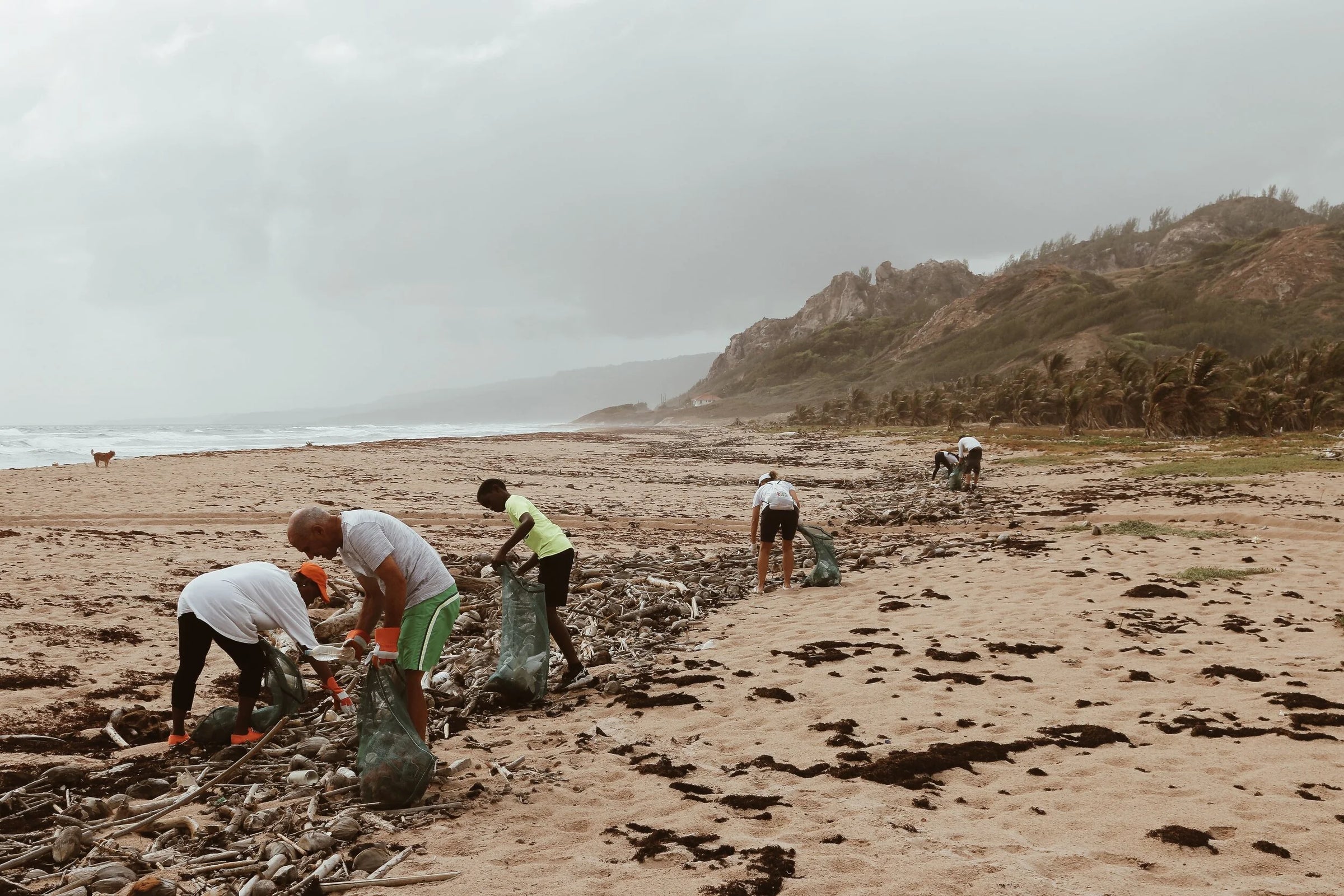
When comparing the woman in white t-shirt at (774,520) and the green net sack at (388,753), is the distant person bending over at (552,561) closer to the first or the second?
the green net sack at (388,753)

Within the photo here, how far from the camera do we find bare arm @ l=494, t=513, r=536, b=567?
5983mm

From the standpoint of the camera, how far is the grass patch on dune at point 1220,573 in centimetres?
889

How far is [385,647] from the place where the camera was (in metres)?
4.19

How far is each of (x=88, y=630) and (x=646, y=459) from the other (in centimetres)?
2947

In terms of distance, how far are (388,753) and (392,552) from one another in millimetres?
1109

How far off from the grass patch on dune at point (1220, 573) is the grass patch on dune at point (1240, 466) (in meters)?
12.0

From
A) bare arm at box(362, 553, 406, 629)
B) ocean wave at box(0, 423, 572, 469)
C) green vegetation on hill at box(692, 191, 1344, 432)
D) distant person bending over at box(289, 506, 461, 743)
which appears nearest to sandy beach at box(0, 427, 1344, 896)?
distant person bending over at box(289, 506, 461, 743)

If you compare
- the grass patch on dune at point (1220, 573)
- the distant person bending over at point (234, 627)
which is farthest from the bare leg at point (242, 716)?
the grass patch on dune at point (1220, 573)

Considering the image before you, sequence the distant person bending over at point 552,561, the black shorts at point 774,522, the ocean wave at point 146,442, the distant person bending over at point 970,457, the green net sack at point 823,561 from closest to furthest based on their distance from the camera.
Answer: the distant person bending over at point 552,561
the black shorts at point 774,522
the green net sack at point 823,561
the distant person bending over at point 970,457
the ocean wave at point 146,442

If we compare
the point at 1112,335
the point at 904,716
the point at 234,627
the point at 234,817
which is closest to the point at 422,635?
the point at 234,817

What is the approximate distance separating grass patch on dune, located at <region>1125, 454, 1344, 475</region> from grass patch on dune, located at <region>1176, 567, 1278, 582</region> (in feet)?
39.5

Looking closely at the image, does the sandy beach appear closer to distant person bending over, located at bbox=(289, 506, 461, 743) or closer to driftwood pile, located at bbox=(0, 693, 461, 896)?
driftwood pile, located at bbox=(0, 693, 461, 896)

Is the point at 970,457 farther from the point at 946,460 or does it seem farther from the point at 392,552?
the point at 392,552

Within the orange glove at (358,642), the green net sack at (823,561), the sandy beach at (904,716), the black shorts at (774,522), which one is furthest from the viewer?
the green net sack at (823,561)
